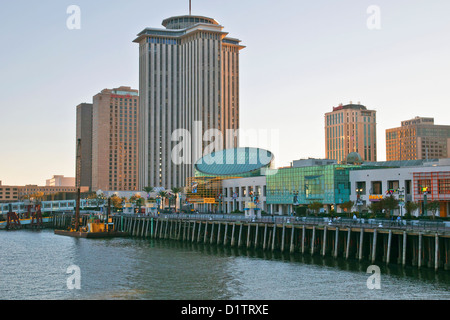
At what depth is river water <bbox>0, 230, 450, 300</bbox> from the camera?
58438 mm

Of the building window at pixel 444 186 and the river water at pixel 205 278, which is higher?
the building window at pixel 444 186

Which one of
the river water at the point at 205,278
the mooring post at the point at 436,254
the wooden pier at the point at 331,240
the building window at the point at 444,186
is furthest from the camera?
the building window at the point at 444,186

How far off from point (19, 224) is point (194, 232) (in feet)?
306

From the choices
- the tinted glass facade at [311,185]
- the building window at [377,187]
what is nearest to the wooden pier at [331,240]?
the tinted glass facade at [311,185]

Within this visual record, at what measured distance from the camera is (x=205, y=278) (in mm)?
68875

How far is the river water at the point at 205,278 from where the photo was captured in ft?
192

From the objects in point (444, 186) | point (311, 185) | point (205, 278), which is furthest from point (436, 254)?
point (311, 185)

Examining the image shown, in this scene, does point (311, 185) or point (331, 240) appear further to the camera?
point (311, 185)

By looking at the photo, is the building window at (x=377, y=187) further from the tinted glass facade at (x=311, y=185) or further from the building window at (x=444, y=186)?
the building window at (x=444, y=186)

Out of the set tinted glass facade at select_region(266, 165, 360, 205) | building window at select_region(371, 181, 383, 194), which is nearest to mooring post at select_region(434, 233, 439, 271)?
building window at select_region(371, 181, 383, 194)

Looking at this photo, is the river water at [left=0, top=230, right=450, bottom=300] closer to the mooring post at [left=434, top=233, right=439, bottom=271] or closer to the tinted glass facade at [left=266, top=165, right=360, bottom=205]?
the mooring post at [left=434, top=233, right=439, bottom=271]

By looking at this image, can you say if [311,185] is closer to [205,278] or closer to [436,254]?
[436,254]
